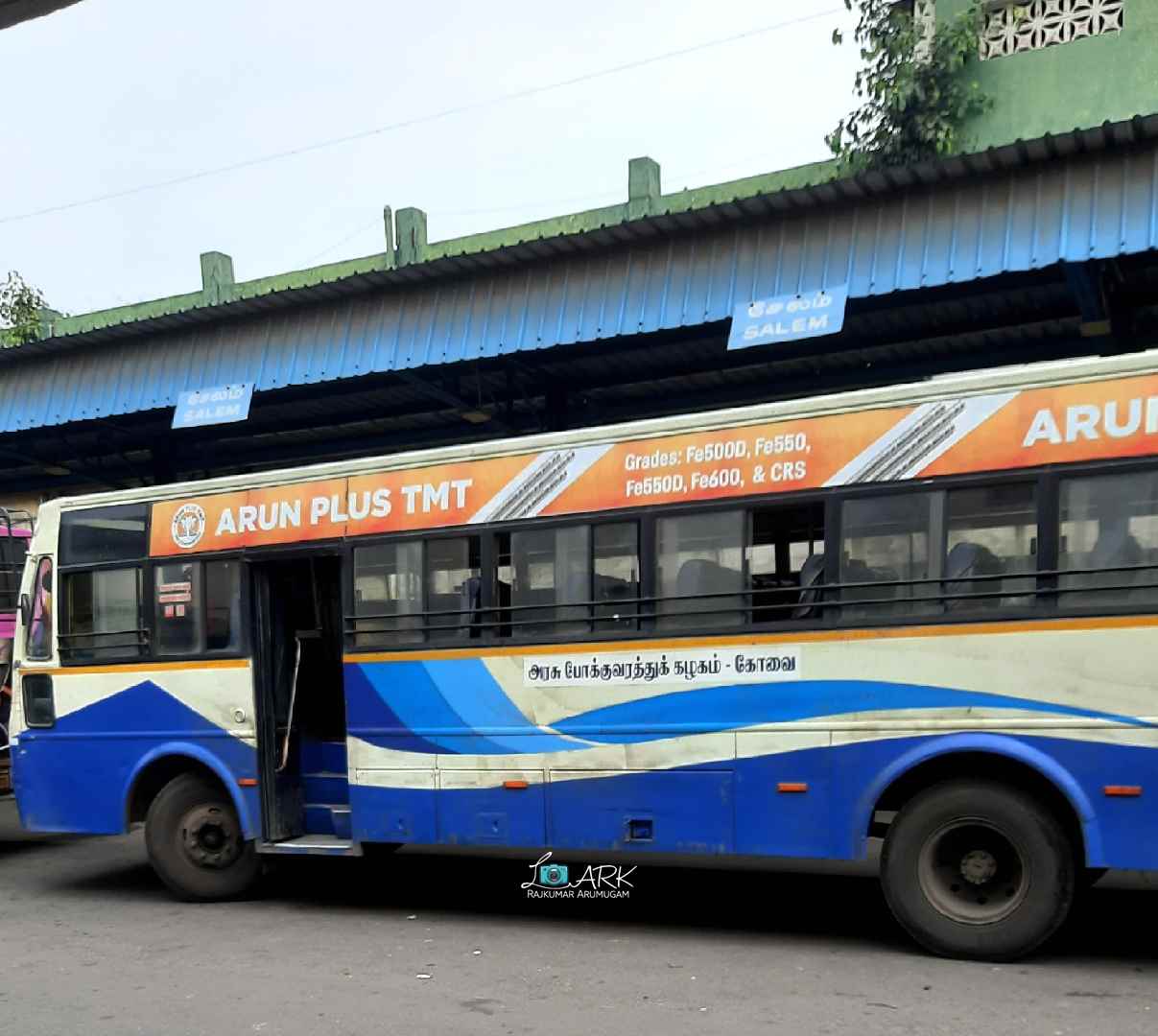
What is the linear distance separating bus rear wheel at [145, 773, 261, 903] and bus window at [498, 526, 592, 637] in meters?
2.76

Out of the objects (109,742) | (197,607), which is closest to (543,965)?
Result: (197,607)

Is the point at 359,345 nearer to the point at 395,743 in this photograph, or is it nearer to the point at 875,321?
the point at 875,321

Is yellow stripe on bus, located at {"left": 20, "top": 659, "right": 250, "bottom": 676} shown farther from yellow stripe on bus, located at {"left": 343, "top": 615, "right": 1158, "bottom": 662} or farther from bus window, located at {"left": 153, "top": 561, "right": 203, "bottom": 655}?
yellow stripe on bus, located at {"left": 343, "top": 615, "right": 1158, "bottom": 662}

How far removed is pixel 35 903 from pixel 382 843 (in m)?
2.88

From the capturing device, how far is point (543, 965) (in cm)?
650

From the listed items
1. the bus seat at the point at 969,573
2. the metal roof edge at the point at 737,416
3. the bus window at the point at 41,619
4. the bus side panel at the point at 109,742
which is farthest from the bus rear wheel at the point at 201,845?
the bus seat at the point at 969,573

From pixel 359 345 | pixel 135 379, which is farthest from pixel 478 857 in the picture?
pixel 135 379

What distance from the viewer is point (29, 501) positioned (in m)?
22.1

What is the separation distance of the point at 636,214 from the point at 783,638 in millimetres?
13858

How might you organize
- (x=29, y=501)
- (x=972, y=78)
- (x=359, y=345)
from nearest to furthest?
(x=359, y=345) → (x=972, y=78) → (x=29, y=501)

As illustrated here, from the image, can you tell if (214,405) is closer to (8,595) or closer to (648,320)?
(8,595)

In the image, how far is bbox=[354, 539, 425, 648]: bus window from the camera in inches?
311

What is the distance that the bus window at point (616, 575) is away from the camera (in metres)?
7.18

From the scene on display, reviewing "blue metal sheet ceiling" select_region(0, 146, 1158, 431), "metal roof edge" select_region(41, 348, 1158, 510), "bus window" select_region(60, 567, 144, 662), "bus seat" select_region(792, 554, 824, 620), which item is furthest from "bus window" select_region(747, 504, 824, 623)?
"bus window" select_region(60, 567, 144, 662)
